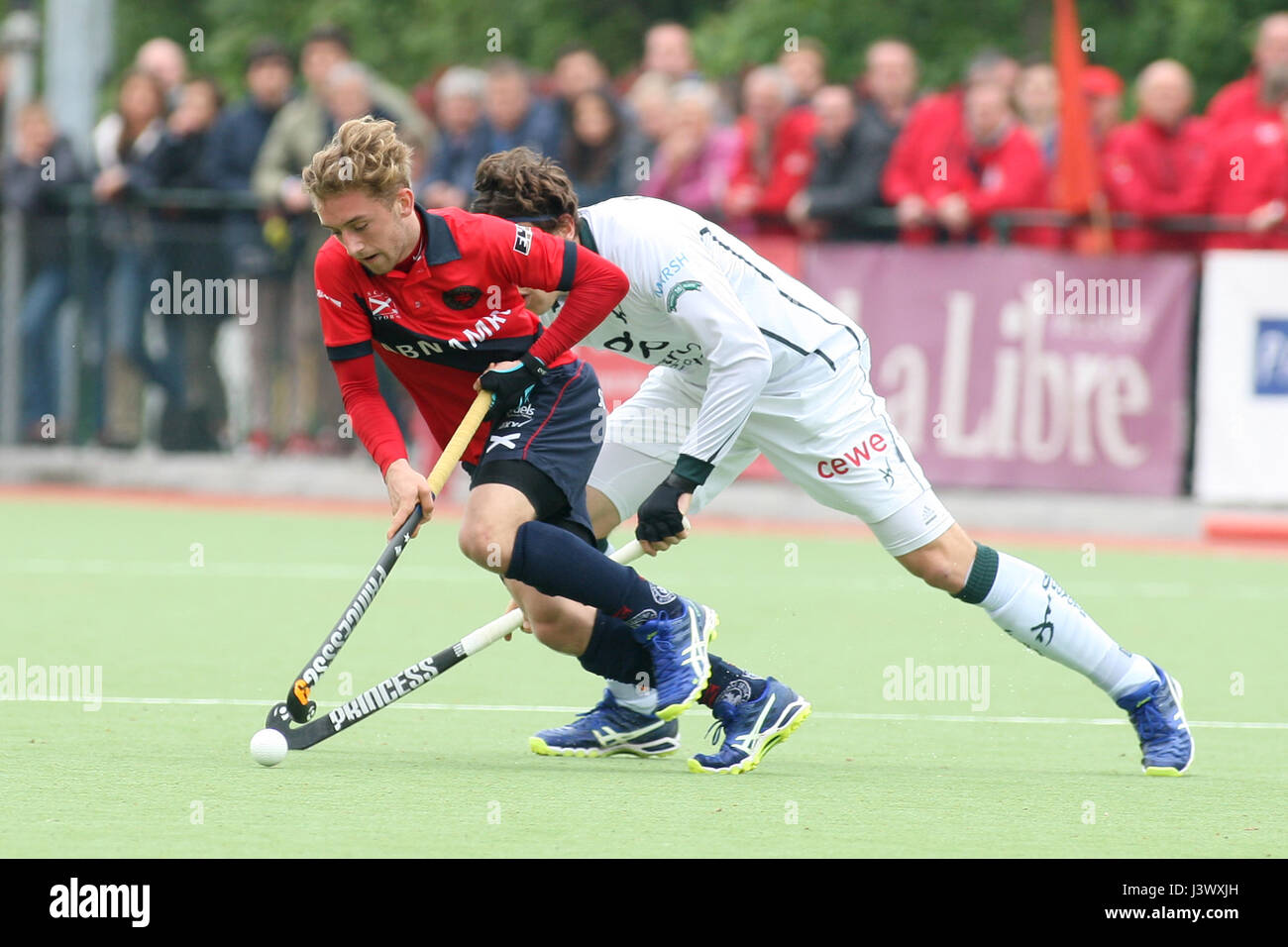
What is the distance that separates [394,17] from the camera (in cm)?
2577

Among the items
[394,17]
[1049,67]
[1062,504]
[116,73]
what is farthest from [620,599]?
[116,73]

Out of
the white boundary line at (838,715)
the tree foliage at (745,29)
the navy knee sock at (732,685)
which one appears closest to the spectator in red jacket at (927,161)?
the tree foliage at (745,29)

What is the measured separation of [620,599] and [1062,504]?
7.07 metres

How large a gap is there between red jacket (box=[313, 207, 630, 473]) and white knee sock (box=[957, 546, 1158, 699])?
123 centimetres

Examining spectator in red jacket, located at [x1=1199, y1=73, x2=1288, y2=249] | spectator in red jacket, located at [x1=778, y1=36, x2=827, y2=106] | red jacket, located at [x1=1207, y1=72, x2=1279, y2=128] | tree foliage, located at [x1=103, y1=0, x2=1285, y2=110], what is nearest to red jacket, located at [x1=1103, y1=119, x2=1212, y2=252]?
spectator in red jacket, located at [x1=1199, y1=73, x2=1288, y2=249]

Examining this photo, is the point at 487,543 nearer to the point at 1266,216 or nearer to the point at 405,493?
the point at 405,493

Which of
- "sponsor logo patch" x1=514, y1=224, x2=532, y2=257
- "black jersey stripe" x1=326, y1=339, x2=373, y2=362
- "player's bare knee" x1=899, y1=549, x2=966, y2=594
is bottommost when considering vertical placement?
"player's bare knee" x1=899, y1=549, x2=966, y2=594

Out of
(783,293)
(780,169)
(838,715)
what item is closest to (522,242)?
(783,293)

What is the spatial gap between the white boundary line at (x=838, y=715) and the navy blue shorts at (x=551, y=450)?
38.1 inches

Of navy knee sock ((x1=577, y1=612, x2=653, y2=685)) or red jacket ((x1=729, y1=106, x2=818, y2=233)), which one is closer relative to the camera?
navy knee sock ((x1=577, y1=612, x2=653, y2=685))

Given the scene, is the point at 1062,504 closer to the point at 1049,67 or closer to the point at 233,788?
the point at 1049,67

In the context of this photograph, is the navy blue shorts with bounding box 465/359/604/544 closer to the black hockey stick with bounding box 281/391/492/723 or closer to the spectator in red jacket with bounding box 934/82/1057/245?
the black hockey stick with bounding box 281/391/492/723

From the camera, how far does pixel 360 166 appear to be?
5.11 m

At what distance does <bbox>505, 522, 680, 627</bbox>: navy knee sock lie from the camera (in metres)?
5.35
